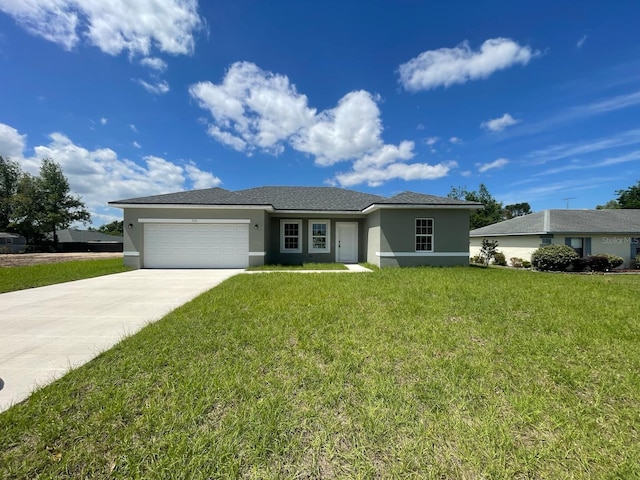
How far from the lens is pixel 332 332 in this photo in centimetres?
437

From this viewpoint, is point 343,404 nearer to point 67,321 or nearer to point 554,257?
point 67,321

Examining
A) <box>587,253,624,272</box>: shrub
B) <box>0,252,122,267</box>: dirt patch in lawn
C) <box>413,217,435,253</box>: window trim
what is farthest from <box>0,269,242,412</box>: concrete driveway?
<box>587,253,624,272</box>: shrub

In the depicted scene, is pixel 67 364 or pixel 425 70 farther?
pixel 425 70

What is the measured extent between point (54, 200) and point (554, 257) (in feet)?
171

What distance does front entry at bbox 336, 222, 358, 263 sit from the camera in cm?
1519

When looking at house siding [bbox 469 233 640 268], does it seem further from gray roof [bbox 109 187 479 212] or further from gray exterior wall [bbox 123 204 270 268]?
gray exterior wall [bbox 123 204 270 268]

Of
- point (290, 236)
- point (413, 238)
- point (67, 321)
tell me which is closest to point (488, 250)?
point (413, 238)

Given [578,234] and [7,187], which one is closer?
[578,234]

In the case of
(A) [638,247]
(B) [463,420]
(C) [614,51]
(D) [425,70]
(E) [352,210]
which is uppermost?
(D) [425,70]

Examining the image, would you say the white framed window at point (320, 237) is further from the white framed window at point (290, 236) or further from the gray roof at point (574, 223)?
the gray roof at point (574, 223)

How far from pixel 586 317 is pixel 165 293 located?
31.9ft

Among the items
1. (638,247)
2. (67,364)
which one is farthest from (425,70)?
(638,247)

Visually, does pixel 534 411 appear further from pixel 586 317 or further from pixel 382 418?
pixel 586 317

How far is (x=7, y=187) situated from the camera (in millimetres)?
36469
